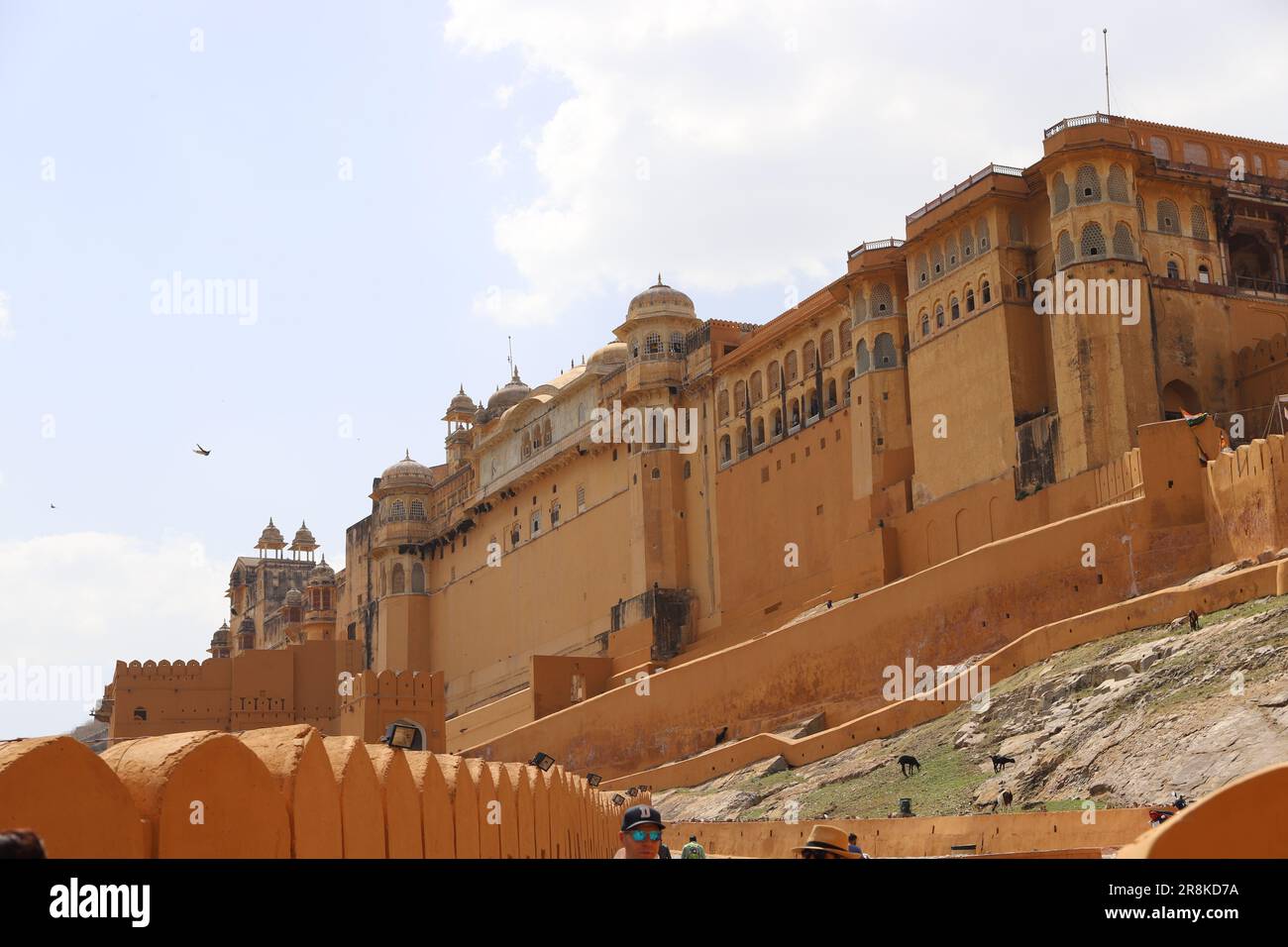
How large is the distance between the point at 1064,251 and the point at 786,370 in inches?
425

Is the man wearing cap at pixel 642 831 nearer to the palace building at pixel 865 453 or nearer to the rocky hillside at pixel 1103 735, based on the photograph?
the rocky hillside at pixel 1103 735

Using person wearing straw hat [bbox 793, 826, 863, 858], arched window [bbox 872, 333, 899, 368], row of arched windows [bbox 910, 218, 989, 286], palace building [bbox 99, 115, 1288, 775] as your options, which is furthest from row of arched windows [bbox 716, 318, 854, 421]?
person wearing straw hat [bbox 793, 826, 863, 858]

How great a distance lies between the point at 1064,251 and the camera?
107ft

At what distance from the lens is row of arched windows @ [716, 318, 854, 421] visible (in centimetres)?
4046

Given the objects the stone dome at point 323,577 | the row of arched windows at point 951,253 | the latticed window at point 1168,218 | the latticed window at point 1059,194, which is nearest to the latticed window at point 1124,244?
the latticed window at point 1059,194

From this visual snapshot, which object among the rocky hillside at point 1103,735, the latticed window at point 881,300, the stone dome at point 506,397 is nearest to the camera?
the rocky hillside at point 1103,735

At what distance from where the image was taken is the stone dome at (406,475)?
6109 centimetres

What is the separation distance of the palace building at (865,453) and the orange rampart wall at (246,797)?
63.3 feet

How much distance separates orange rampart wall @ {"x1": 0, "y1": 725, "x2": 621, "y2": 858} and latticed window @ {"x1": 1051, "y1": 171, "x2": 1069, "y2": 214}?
23.2m

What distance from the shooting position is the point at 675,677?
1454 inches

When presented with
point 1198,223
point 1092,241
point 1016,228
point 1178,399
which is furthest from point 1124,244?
point 1178,399

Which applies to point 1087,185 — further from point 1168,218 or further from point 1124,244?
point 1168,218
